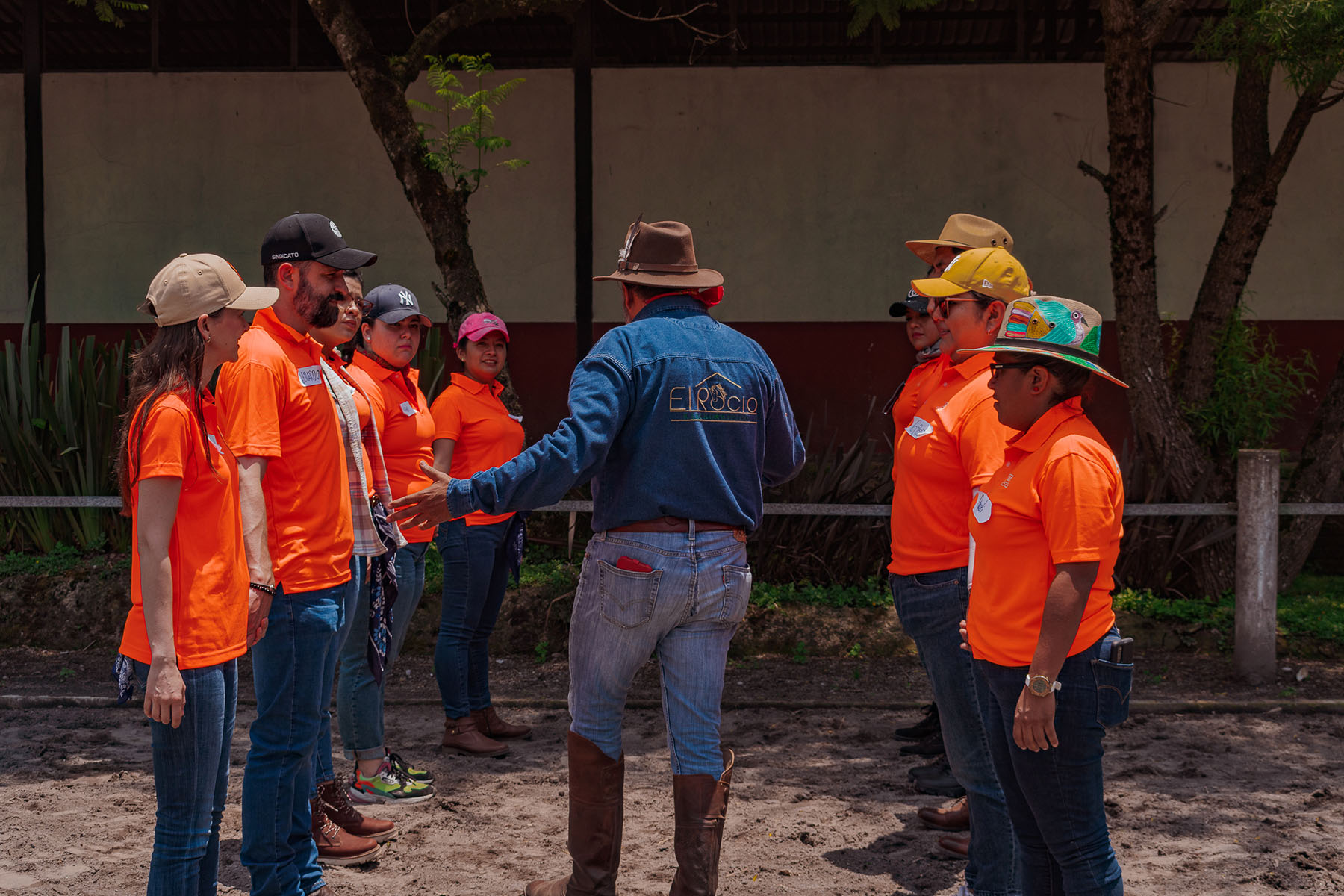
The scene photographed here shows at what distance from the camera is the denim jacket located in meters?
2.87

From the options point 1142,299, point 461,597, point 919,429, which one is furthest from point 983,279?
point 1142,299

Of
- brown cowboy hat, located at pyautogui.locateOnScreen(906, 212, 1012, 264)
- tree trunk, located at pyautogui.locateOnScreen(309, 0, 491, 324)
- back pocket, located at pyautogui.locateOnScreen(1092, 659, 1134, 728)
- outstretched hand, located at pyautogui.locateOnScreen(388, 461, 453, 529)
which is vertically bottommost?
back pocket, located at pyautogui.locateOnScreen(1092, 659, 1134, 728)

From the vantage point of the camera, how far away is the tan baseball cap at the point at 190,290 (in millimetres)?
2701

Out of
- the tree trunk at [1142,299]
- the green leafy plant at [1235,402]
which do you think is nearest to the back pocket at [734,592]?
the tree trunk at [1142,299]

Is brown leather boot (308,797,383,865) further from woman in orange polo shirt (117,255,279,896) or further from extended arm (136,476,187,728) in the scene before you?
extended arm (136,476,187,728)

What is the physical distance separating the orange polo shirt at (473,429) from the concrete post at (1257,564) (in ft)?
12.4

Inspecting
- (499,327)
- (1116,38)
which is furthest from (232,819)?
(1116,38)

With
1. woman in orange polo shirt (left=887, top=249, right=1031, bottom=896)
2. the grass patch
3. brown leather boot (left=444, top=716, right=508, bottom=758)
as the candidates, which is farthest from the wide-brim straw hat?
the grass patch

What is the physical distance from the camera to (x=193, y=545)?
2660 mm

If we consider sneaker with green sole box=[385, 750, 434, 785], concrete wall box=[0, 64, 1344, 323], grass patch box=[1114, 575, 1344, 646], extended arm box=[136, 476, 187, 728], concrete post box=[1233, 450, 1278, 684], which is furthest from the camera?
concrete wall box=[0, 64, 1344, 323]

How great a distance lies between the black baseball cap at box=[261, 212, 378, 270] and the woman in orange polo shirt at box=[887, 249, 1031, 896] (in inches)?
65.0

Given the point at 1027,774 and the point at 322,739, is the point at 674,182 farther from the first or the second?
the point at 1027,774

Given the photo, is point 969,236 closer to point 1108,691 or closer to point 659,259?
point 659,259

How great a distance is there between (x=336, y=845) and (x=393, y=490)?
1293 millimetres
